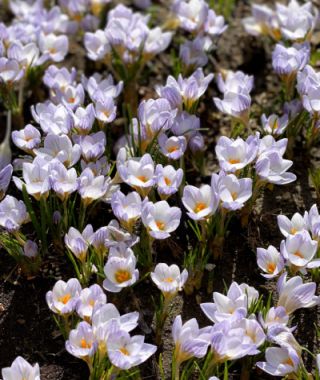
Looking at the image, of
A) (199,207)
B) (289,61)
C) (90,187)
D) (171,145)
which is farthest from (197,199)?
(289,61)

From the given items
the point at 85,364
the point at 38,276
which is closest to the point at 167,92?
the point at 38,276

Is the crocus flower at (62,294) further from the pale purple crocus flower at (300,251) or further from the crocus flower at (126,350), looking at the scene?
the pale purple crocus flower at (300,251)

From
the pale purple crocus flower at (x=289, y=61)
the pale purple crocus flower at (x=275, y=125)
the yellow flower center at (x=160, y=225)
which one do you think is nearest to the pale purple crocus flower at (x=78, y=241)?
the yellow flower center at (x=160, y=225)

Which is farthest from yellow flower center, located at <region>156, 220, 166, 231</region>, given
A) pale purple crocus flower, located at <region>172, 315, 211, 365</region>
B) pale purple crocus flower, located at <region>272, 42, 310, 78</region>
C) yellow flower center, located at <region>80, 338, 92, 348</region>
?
pale purple crocus flower, located at <region>272, 42, 310, 78</region>

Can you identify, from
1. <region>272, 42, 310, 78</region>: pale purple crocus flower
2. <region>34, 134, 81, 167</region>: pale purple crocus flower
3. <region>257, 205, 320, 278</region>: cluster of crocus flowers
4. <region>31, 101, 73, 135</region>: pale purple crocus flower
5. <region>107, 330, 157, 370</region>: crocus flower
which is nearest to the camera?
<region>107, 330, 157, 370</region>: crocus flower

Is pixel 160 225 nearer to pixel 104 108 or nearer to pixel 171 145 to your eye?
pixel 171 145

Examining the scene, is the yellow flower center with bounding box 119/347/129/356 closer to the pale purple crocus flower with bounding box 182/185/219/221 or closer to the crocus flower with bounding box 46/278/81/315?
the crocus flower with bounding box 46/278/81/315
